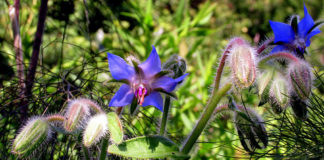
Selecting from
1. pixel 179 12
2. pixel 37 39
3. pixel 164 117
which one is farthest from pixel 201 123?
pixel 179 12

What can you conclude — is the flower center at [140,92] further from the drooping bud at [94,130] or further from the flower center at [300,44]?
the flower center at [300,44]

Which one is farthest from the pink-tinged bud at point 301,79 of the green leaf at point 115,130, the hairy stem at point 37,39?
the hairy stem at point 37,39

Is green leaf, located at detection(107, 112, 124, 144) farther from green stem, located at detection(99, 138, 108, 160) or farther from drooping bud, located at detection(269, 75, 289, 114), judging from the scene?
drooping bud, located at detection(269, 75, 289, 114)

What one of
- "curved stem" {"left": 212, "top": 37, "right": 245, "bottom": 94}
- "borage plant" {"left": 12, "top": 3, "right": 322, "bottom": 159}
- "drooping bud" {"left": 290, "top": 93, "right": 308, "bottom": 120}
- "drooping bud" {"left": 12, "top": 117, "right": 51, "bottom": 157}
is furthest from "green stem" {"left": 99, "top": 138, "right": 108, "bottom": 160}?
"drooping bud" {"left": 290, "top": 93, "right": 308, "bottom": 120}

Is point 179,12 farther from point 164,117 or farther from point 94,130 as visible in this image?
point 94,130

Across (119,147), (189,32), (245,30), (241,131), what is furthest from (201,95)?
(245,30)
